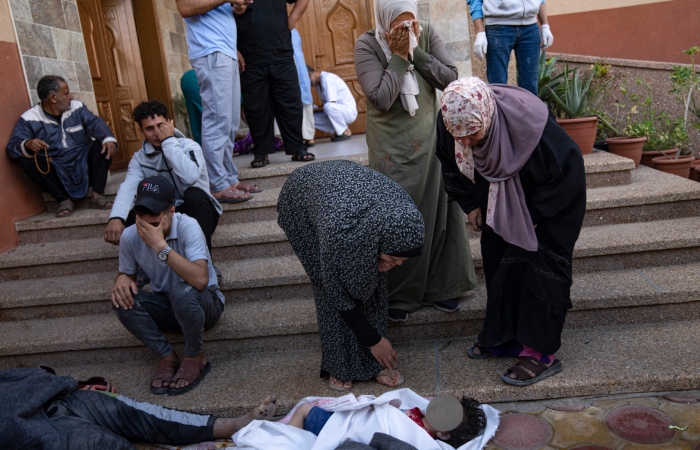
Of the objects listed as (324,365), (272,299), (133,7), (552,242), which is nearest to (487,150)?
(552,242)

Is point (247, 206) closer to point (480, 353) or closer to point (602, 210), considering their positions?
point (480, 353)

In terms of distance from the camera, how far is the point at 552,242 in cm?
242

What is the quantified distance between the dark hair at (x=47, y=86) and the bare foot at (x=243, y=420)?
3.15m

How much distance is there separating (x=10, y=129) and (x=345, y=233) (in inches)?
138

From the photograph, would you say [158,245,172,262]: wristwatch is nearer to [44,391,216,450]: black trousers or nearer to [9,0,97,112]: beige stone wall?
[44,391,216,450]: black trousers

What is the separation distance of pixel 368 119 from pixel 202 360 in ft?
5.26

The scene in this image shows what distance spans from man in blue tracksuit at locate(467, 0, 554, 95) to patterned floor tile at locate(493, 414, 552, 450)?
2738mm

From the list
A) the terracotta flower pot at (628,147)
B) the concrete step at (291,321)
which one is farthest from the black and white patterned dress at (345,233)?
the terracotta flower pot at (628,147)

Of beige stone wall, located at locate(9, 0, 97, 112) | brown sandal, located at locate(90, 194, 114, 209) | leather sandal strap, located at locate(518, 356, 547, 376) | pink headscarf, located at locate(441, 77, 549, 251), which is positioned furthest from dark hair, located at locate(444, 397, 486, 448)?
beige stone wall, located at locate(9, 0, 97, 112)

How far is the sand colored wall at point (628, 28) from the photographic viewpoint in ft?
21.9

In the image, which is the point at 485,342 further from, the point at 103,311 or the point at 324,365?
the point at 103,311

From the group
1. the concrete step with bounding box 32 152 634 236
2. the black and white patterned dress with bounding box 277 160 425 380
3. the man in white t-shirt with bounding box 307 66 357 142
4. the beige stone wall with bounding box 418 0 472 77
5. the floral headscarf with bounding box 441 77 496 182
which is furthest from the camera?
the man in white t-shirt with bounding box 307 66 357 142

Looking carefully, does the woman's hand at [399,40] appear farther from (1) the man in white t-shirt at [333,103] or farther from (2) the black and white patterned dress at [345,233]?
(1) the man in white t-shirt at [333,103]

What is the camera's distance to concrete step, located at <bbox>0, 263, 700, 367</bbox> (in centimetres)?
292
